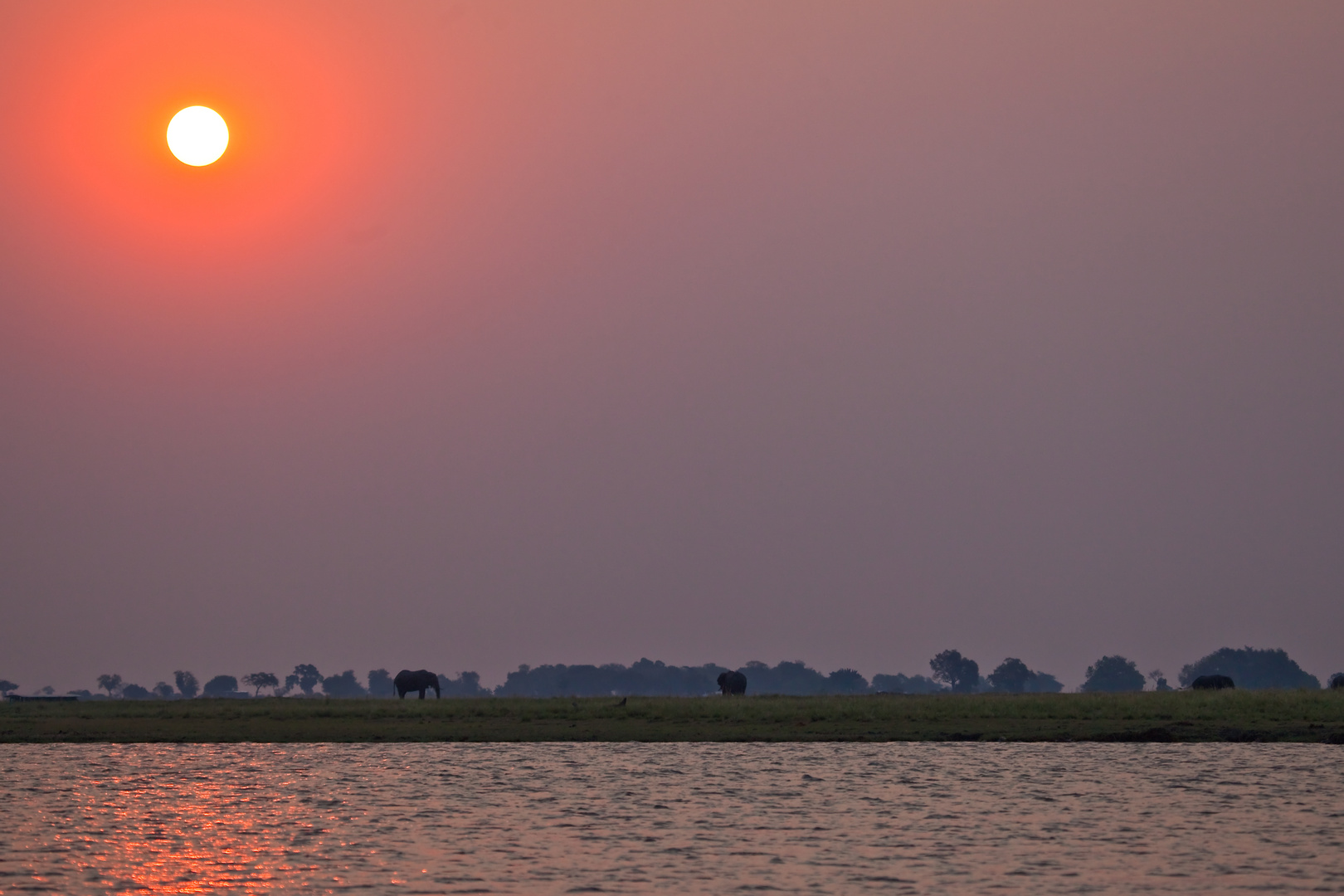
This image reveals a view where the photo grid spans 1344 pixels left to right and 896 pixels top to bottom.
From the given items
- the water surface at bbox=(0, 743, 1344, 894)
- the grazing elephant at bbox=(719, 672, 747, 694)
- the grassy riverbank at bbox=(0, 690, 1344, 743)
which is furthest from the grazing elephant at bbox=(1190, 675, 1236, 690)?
the water surface at bbox=(0, 743, 1344, 894)

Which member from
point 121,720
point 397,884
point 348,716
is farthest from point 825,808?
point 121,720

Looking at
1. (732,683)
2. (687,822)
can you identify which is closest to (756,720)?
(687,822)

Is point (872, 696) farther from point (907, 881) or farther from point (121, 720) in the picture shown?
point (907, 881)

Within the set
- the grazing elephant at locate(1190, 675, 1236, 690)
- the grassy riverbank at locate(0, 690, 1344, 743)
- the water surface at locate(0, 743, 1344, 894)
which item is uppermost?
the grazing elephant at locate(1190, 675, 1236, 690)

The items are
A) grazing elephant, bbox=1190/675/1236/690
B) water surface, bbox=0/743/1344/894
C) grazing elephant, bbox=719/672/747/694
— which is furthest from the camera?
grazing elephant, bbox=719/672/747/694

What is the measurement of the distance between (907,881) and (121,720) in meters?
49.4

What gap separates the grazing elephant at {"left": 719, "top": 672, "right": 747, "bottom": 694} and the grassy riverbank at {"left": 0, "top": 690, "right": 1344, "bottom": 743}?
1821 cm

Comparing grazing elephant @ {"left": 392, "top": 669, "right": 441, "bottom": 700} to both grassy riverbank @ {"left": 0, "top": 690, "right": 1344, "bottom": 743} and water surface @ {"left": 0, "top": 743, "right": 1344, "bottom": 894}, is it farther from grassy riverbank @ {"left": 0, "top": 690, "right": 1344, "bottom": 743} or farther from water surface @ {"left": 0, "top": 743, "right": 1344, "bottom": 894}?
water surface @ {"left": 0, "top": 743, "right": 1344, "bottom": 894}

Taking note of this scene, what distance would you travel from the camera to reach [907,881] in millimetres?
22594

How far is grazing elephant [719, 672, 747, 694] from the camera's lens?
8904cm

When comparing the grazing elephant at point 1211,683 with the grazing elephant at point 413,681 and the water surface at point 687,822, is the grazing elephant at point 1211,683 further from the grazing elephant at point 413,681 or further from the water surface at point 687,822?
the grazing elephant at point 413,681

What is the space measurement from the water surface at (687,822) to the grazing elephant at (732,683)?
4204 centimetres

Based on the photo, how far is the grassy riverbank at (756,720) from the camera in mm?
52031

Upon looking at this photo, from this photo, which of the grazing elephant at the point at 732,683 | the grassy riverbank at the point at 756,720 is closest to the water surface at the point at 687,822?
the grassy riverbank at the point at 756,720
